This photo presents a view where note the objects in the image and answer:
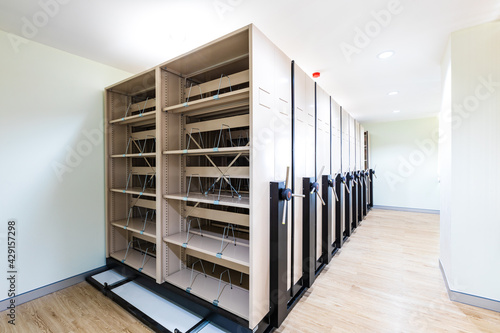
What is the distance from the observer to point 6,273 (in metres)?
2.12

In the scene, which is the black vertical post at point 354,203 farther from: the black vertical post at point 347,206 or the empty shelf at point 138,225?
the empty shelf at point 138,225

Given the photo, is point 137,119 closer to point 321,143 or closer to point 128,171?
point 128,171

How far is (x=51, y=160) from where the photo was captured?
Answer: 8.04ft

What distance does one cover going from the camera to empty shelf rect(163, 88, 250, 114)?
1.73 m

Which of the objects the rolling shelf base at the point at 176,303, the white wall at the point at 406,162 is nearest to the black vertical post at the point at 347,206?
the rolling shelf base at the point at 176,303

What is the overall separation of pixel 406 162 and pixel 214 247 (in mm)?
6611

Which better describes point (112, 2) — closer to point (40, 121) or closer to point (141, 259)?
point (40, 121)

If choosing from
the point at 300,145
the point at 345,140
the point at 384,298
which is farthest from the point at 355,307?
the point at 345,140

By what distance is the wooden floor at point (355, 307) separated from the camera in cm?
185

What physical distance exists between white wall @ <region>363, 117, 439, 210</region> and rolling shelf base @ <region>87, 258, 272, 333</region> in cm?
628

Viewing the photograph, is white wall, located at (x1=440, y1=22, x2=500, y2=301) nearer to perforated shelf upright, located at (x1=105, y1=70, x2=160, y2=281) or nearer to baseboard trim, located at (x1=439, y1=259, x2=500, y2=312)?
baseboard trim, located at (x1=439, y1=259, x2=500, y2=312)

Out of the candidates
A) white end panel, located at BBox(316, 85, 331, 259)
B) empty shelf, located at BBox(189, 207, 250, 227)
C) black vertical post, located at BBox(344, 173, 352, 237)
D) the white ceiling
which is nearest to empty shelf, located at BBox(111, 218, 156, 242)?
empty shelf, located at BBox(189, 207, 250, 227)

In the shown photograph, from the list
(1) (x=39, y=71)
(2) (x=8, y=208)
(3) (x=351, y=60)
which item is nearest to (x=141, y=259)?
(2) (x=8, y=208)

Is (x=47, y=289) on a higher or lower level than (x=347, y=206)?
lower
